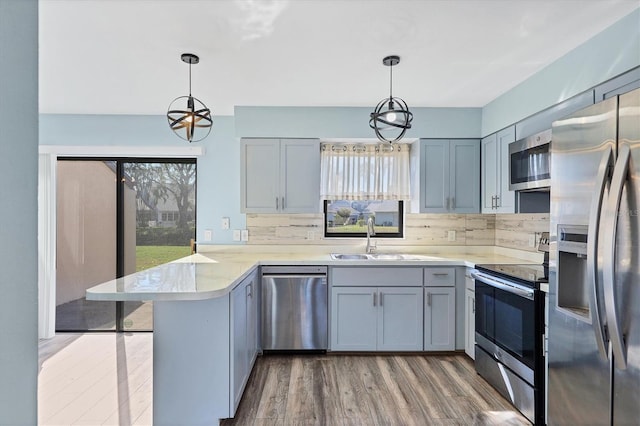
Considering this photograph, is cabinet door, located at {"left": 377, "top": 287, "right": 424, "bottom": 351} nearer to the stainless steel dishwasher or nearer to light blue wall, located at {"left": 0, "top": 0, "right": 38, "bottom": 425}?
the stainless steel dishwasher

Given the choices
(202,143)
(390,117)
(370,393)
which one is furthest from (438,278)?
(202,143)

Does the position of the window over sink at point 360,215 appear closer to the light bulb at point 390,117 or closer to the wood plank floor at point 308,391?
the wood plank floor at point 308,391

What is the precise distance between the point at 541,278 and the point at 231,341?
199 cm

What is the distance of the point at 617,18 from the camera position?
76.2 inches

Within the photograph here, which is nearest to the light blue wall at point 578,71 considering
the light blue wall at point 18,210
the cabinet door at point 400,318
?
the cabinet door at point 400,318

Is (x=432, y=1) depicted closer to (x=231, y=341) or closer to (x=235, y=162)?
(x=231, y=341)

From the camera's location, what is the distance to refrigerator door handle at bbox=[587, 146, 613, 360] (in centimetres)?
147

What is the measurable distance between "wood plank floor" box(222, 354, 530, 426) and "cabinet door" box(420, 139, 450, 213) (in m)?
1.47

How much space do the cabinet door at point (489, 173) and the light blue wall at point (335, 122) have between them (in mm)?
216

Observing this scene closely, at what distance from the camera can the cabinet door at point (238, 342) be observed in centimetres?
217

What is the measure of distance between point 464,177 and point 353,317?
180 centimetres

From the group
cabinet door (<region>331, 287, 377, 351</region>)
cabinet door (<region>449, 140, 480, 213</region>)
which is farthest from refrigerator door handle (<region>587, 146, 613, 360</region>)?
cabinet door (<region>449, 140, 480, 213</region>)

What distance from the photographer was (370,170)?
384cm

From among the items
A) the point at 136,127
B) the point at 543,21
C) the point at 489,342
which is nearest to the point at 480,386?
the point at 489,342
